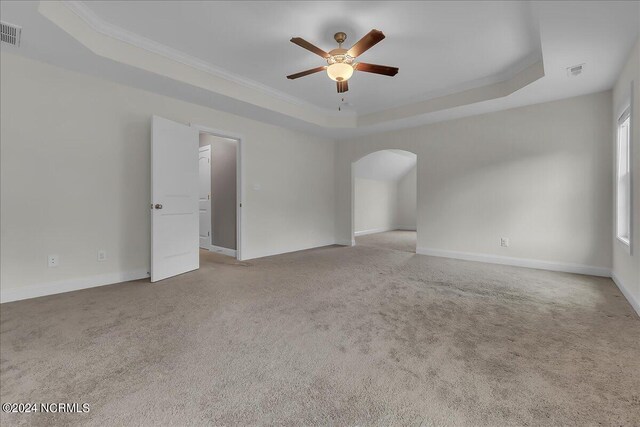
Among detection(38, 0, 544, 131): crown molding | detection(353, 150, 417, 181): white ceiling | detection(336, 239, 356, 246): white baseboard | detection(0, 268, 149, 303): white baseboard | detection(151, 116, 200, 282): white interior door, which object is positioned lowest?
detection(0, 268, 149, 303): white baseboard

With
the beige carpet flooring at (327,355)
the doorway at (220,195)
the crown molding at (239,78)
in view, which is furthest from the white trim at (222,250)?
the crown molding at (239,78)

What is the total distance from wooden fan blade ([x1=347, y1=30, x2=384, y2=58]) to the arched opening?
461cm

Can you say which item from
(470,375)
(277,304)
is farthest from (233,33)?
(470,375)

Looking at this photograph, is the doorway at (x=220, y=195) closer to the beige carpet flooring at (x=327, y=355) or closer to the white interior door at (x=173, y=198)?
the white interior door at (x=173, y=198)

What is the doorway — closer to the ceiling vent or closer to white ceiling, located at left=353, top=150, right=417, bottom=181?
white ceiling, located at left=353, top=150, right=417, bottom=181

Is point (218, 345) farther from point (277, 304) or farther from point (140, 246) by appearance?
point (140, 246)

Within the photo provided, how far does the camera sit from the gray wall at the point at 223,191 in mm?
5223

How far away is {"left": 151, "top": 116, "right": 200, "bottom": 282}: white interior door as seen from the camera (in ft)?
11.2

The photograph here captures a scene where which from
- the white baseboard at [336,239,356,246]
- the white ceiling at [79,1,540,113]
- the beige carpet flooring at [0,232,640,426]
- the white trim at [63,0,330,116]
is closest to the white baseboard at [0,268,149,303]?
the beige carpet flooring at [0,232,640,426]

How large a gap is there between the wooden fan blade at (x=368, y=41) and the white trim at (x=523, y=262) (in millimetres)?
3729

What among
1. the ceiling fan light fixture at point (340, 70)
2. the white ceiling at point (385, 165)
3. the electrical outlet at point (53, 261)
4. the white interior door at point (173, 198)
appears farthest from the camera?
the white ceiling at point (385, 165)

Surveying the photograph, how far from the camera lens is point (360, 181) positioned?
27.9ft

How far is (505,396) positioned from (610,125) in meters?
4.08

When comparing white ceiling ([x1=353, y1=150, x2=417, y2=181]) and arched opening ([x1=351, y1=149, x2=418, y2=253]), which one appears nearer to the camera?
white ceiling ([x1=353, y1=150, x2=417, y2=181])
